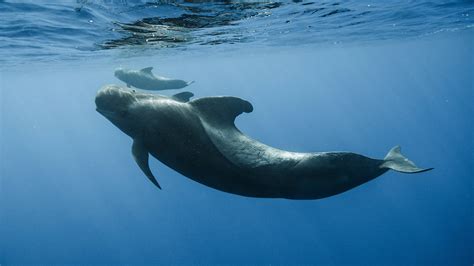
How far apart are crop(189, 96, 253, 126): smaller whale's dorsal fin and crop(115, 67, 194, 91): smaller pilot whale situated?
940cm

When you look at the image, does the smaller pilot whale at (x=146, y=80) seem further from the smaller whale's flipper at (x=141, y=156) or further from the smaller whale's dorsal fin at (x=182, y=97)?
the smaller whale's flipper at (x=141, y=156)

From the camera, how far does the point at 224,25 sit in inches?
666

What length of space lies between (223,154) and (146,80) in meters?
10.5

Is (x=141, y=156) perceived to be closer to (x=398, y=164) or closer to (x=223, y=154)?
(x=223, y=154)

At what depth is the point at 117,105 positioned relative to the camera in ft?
19.9

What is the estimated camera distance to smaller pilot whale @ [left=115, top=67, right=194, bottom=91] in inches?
593

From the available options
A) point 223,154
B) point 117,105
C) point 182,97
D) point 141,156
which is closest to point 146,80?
point 182,97

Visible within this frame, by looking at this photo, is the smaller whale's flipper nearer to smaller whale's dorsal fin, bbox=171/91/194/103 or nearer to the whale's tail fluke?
smaller whale's dorsal fin, bbox=171/91/194/103

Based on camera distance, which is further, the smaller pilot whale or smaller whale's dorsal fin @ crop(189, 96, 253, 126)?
the smaller pilot whale

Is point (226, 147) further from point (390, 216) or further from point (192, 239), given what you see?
point (390, 216)

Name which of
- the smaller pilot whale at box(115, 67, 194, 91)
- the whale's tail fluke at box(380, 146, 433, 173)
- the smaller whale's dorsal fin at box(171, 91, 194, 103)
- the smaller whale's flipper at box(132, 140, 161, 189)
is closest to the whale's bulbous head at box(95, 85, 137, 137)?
the smaller whale's flipper at box(132, 140, 161, 189)

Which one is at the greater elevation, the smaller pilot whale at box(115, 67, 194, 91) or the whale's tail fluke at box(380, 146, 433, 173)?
the smaller pilot whale at box(115, 67, 194, 91)

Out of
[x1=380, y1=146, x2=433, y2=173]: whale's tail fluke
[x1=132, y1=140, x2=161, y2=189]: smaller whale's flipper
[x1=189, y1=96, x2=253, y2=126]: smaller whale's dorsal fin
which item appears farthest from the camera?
[x1=189, y1=96, x2=253, y2=126]: smaller whale's dorsal fin

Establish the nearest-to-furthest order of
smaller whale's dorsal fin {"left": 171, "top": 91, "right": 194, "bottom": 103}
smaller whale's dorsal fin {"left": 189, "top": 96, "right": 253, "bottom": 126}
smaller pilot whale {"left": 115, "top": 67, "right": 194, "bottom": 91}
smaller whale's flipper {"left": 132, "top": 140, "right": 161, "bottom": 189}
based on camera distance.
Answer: smaller whale's flipper {"left": 132, "top": 140, "right": 161, "bottom": 189}, smaller whale's dorsal fin {"left": 189, "top": 96, "right": 253, "bottom": 126}, smaller whale's dorsal fin {"left": 171, "top": 91, "right": 194, "bottom": 103}, smaller pilot whale {"left": 115, "top": 67, "right": 194, "bottom": 91}
